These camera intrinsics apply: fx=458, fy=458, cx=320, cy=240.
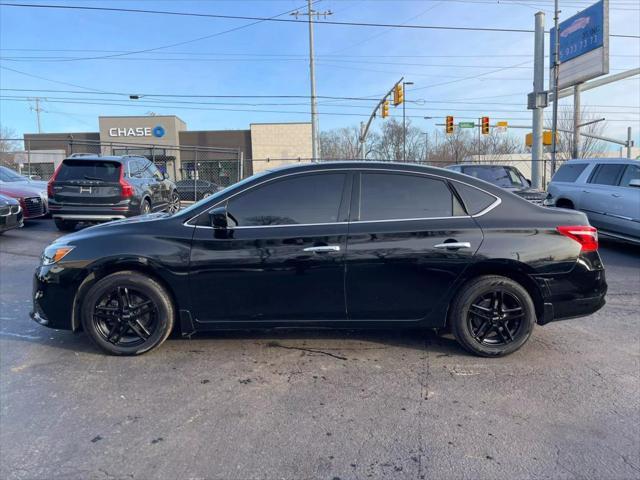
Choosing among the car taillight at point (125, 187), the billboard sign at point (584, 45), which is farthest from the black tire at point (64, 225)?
the billboard sign at point (584, 45)

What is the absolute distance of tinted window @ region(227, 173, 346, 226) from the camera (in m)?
3.92

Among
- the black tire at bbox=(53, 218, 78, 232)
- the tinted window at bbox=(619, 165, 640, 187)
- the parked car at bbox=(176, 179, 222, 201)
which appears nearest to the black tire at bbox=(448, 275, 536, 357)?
the tinted window at bbox=(619, 165, 640, 187)

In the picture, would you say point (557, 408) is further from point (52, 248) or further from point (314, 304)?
point (52, 248)

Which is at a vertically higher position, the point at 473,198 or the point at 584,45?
the point at 584,45

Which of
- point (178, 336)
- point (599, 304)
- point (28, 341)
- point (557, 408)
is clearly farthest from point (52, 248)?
point (599, 304)

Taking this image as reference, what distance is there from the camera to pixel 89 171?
33.3 ft

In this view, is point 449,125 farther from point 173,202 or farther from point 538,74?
point 173,202

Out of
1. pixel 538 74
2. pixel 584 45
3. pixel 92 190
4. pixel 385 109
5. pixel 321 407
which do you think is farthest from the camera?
pixel 385 109

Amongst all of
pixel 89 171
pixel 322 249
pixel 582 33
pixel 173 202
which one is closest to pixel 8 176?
pixel 89 171

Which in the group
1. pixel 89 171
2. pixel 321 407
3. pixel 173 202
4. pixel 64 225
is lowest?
pixel 321 407

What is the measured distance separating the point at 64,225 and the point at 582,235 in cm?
1088

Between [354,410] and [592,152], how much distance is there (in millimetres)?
46397

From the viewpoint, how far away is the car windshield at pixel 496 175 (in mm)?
12227

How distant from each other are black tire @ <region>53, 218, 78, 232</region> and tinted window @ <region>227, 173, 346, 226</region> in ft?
27.0
